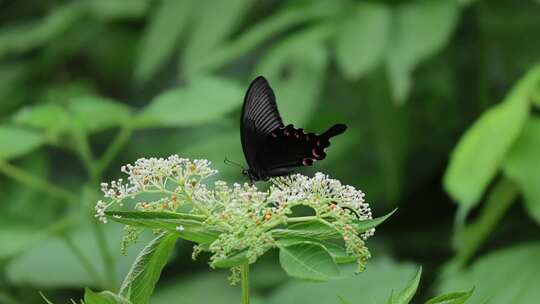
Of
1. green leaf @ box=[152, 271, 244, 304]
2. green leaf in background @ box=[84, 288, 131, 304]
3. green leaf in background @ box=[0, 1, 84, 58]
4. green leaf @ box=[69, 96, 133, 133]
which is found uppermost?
green leaf in background @ box=[0, 1, 84, 58]

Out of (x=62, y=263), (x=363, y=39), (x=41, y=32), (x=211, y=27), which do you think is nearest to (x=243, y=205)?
(x=363, y=39)

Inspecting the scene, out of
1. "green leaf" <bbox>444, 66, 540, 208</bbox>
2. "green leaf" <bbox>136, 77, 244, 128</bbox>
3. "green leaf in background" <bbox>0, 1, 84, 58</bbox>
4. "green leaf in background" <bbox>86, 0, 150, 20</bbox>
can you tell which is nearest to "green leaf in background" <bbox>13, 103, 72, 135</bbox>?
"green leaf" <bbox>136, 77, 244, 128</bbox>

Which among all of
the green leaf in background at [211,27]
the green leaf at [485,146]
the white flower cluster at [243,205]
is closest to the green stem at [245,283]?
the white flower cluster at [243,205]

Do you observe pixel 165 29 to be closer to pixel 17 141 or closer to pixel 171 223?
pixel 17 141

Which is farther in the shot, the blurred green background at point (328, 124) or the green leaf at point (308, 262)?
the blurred green background at point (328, 124)

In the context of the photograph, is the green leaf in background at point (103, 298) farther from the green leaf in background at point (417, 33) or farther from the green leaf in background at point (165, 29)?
the green leaf in background at point (165, 29)

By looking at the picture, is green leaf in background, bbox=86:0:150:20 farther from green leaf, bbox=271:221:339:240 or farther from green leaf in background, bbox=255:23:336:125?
green leaf, bbox=271:221:339:240

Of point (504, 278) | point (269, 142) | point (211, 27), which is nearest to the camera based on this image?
point (269, 142)

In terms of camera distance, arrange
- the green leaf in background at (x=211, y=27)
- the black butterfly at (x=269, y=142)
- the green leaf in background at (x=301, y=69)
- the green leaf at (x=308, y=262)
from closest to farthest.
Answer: the green leaf at (x=308, y=262), the black butterfly at (x=269, y=142), the green leaf in background at (x=301, y=69), the green leaf in background at (x=211, y=27)
